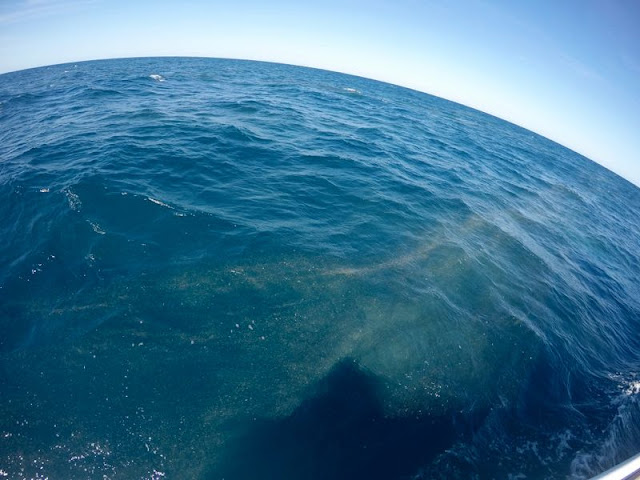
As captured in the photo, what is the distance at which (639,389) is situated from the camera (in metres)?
8.00

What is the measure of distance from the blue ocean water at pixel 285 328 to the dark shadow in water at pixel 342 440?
0.03 metres

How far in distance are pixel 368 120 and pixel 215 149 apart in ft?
59.3

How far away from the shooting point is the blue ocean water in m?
4.87

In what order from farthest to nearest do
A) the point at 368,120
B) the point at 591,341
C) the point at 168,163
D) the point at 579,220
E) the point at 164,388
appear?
the point at 368,120
the point at 579,220
the point at 168,163
the point at 591,341
the point at 164,388

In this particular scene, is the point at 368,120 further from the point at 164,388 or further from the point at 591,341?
the point at 164,388

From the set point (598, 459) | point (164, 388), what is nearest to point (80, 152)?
point (164, 388)

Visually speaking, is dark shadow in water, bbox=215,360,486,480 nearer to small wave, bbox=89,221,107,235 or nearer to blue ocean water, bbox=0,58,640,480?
blue ocean water, bbox=0,58,640,480

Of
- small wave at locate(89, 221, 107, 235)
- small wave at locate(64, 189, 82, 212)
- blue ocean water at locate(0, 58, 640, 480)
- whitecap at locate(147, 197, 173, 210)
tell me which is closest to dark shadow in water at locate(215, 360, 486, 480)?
blue ocean water at locate(0, 58, 640, 480)

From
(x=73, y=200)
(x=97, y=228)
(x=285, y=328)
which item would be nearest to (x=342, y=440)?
(x=285, y=328)

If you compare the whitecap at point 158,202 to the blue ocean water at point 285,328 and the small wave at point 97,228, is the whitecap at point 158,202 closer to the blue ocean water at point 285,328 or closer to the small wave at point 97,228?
the blue ocean water at point 285,328

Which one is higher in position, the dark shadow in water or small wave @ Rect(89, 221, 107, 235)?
small wave @ Rect(89, 221, 107, 235)

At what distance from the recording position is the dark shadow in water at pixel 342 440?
4.64 metres

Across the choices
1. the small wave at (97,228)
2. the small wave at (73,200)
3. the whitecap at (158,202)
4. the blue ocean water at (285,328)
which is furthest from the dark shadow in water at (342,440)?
the small wave at (73,200)

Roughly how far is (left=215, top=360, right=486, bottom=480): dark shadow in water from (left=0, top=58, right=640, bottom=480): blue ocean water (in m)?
0.03
